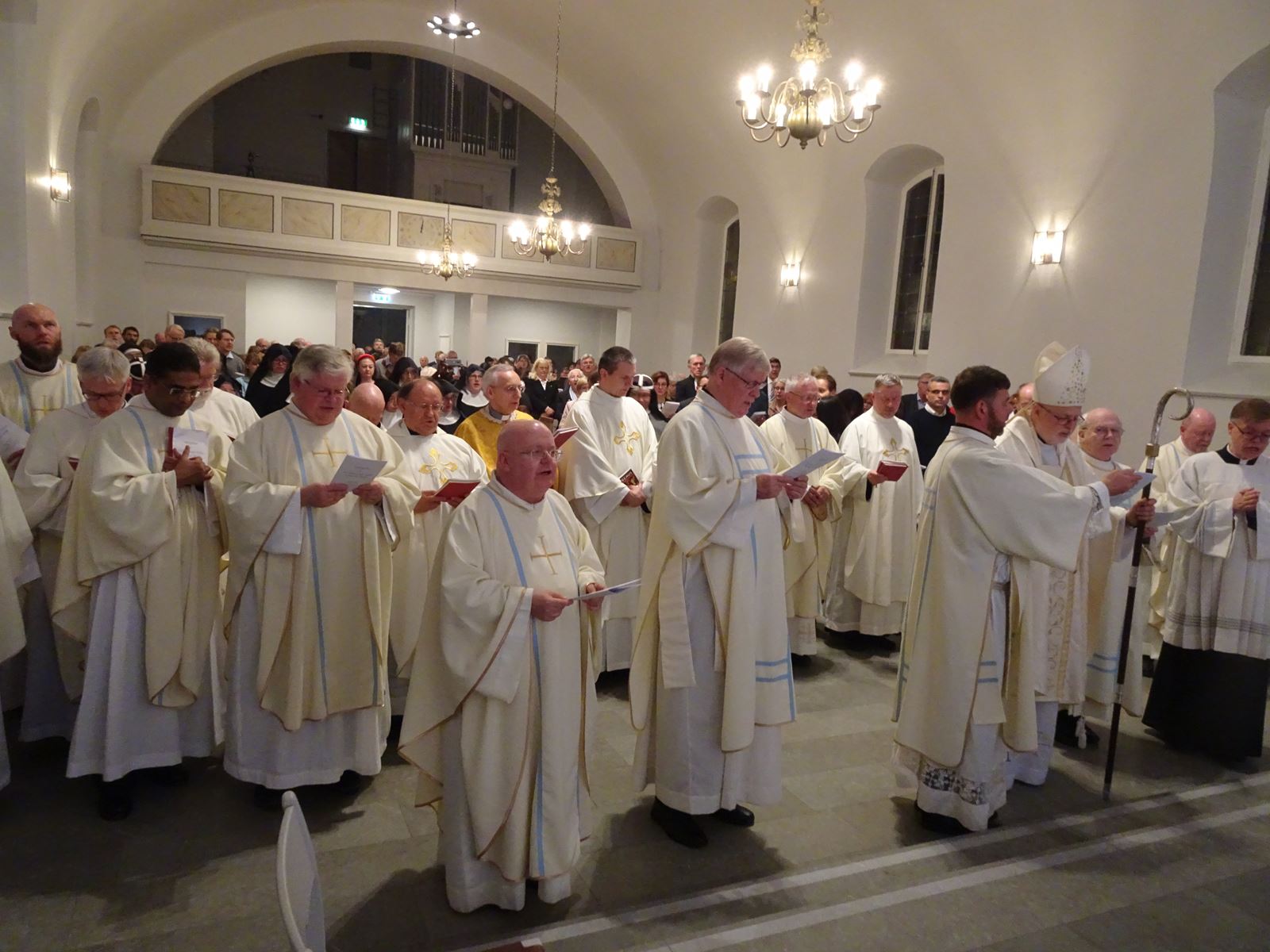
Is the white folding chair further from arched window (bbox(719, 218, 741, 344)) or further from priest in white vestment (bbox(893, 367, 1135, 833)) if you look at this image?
arched window (bbox(719, 218, 741, 344))

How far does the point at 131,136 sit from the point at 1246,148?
16.0m

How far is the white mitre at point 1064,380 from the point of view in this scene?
379cm

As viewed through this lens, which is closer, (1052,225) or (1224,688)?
(1224,688)

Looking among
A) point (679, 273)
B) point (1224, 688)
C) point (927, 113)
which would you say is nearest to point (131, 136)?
point (679, 273)

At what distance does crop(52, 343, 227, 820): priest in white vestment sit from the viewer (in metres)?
3.42

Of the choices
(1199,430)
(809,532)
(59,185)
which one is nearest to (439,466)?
(809,532)

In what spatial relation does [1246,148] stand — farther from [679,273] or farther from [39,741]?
[679,273]

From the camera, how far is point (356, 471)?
3.29 m

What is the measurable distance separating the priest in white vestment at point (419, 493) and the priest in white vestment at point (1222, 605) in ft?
12.7

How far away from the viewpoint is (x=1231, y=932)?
314 centimetres

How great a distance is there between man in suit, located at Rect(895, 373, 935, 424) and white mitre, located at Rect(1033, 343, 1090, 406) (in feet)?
13.2

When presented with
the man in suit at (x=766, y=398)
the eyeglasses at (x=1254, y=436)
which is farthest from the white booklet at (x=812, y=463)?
the man in suit at (x=766, y=398)

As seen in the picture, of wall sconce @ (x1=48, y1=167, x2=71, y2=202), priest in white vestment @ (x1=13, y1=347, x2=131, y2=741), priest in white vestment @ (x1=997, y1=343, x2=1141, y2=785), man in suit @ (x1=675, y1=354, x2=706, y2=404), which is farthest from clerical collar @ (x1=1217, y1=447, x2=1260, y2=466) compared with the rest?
wall sconce @ (x1=48, y1=167, x2=71, y2=202)

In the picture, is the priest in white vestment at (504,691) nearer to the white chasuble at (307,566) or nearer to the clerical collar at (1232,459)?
the white chasuble at (307,566)
